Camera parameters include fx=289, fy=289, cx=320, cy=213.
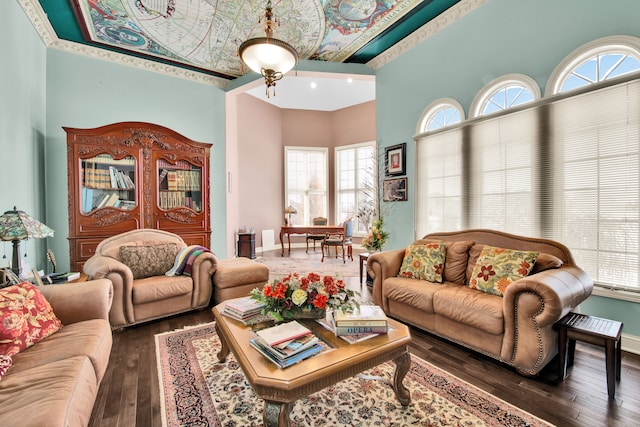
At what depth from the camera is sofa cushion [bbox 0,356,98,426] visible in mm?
1054

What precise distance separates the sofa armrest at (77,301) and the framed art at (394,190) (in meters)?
3.65

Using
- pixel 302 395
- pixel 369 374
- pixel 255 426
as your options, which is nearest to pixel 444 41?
pixel 369 374

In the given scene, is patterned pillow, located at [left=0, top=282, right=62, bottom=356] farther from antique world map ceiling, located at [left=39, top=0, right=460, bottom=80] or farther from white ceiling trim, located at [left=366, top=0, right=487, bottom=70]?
Result: white ceiling trim, located at [left=366, top=0, right=487, bottom=70]

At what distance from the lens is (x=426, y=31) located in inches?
151

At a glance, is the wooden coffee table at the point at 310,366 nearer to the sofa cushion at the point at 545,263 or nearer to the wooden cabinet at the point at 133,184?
the sofa cushion at the point at 545,263

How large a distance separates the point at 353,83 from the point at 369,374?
600cm

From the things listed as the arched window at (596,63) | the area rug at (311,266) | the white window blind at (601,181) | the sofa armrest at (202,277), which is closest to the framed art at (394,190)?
the area rug at (311,266)

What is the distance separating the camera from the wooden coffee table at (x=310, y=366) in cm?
127

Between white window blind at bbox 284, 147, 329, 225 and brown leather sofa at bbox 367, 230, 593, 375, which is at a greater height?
white window blind at bbox 284, 147, 329, 225

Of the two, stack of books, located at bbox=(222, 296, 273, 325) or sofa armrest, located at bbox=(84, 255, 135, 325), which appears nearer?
stack of books, located at bbox=(222, 296, 273, 325)

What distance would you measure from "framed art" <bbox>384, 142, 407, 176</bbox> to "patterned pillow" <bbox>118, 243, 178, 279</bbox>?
126 inches

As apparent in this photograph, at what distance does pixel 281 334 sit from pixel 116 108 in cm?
456

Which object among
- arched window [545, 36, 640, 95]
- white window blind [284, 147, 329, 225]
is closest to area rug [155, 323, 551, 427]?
arched window [545, 36, 640, 95]

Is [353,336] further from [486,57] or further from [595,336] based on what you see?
[486,57]
